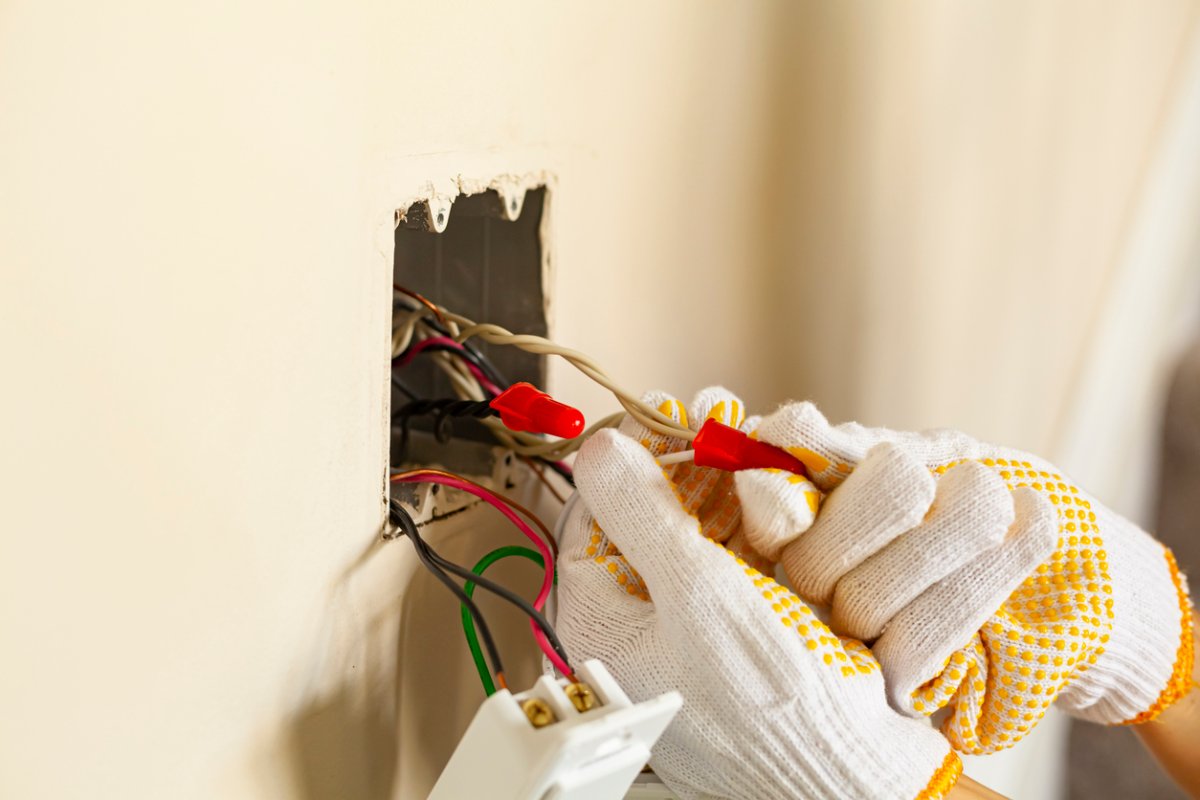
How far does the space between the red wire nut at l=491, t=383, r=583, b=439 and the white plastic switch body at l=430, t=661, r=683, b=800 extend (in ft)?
0.44

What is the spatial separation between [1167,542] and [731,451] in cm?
130

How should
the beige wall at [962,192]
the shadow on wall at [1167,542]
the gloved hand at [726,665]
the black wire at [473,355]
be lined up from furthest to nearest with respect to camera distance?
the shadow on wall at [1167,542], the beige wall at [962,192], the black wire at [473,355], the gloved hand at [726,665]

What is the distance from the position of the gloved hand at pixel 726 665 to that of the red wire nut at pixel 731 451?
0.09 ft

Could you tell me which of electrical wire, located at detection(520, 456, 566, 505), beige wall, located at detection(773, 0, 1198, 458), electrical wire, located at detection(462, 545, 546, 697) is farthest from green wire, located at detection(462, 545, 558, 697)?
beige wall, located at detection(773, 0, 1198, 458)

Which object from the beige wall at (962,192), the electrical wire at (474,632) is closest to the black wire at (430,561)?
the electrical wire at (474,632)

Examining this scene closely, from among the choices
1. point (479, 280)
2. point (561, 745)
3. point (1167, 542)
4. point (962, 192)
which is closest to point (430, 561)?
point (561, 745)

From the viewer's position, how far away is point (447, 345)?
2.12 ft

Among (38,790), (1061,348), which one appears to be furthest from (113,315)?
(1061,348)

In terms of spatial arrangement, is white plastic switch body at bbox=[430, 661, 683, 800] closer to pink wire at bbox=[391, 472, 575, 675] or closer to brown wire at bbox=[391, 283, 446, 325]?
pink wire at bbox=[391, 472, 575, 675]

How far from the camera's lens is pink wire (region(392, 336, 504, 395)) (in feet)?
2.12

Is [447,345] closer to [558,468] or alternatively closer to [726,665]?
[558,468]

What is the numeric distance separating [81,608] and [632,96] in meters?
0.48

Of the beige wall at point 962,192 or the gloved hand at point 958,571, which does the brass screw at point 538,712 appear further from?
the beige wall at point 962,192

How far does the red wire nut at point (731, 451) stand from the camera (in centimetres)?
51
